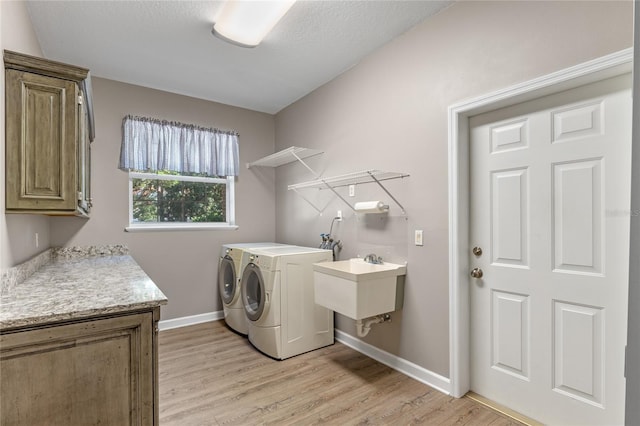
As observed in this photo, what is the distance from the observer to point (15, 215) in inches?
68.8

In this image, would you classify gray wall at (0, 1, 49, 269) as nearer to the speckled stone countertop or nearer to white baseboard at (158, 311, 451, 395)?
the speckled stone countertop

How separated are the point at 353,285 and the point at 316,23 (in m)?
1.96

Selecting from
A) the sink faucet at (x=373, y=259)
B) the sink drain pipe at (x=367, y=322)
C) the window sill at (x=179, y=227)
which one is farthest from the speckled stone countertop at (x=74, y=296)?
the sink faucet at (x=373, y=259)

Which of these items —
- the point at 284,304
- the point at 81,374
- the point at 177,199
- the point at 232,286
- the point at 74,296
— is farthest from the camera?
the point at 177,199

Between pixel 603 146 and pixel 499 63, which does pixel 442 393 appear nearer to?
pixel 603 146

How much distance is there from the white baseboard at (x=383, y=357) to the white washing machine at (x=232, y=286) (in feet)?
→ 1.43

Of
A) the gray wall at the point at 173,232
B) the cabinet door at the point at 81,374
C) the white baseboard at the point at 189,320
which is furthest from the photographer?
the white baseboard at the point at 189,320

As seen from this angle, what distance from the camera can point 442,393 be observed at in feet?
7.18

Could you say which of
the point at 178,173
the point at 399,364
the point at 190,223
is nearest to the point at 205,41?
the point at 178,173

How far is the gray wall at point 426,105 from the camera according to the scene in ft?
5.56

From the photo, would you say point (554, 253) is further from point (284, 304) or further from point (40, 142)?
point (40, 142)

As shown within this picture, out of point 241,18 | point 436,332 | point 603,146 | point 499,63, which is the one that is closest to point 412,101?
point 499,63

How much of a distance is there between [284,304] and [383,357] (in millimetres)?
958

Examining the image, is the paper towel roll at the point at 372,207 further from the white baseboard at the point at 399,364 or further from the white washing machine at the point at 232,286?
the white washing machine at the point at 232,286
